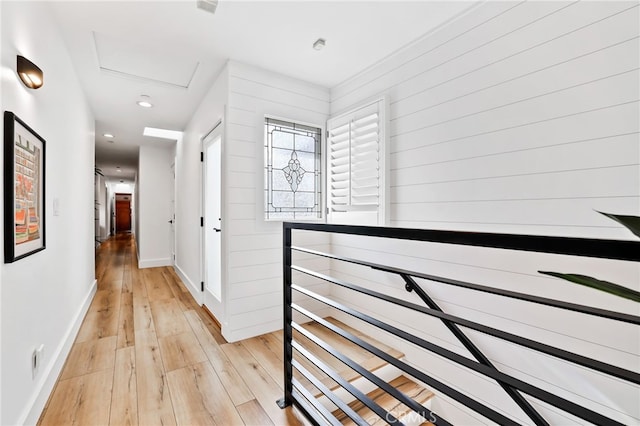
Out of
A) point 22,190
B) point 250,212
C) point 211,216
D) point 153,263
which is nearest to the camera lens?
point 22,190

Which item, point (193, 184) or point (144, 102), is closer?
point (144, 102)

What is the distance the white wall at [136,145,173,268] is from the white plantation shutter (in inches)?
164

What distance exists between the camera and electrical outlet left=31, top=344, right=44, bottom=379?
155 centimetres

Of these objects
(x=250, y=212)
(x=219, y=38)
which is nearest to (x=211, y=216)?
(x=250, y=212)

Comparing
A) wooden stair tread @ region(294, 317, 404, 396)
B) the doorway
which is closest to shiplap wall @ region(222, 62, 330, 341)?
wooden stair tread @ region(294, 317, 404, 396)

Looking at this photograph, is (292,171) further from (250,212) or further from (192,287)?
(192,287)

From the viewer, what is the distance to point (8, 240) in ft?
4.20

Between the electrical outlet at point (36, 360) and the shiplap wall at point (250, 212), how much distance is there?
119 cm

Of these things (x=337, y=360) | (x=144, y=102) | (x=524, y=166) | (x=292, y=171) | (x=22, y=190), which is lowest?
(x=337, y=360)

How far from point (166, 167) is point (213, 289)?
364 cm

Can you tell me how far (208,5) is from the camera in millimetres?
1883

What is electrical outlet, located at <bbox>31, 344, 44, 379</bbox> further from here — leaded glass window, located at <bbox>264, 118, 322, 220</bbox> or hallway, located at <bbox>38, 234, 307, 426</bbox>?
leaded glass window, located at <bbox>264, 118, 322, 220</bbox>

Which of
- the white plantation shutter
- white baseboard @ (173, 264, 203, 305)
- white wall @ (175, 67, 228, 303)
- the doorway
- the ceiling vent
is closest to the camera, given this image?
the ceiling vent

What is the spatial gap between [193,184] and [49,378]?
249 centimetres
